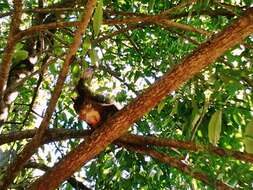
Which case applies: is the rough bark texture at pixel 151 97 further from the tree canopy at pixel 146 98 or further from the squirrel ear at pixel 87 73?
the squirrel ear at pixel 87 73

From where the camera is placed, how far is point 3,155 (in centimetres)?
256

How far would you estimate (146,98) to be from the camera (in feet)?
5.66

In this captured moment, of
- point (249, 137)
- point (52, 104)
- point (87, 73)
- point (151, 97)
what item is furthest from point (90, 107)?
point (249, 137)

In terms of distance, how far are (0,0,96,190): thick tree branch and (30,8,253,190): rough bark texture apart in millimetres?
120

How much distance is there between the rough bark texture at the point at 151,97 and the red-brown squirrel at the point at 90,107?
16 centimetres

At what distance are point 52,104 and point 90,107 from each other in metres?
0.27

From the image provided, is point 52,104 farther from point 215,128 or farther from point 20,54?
point 215,128

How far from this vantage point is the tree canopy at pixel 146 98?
171cm

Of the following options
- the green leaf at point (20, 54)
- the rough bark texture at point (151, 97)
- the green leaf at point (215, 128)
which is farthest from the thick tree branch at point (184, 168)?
the green leaf at point (20, 54)

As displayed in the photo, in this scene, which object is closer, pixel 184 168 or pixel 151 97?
pixel 151 97

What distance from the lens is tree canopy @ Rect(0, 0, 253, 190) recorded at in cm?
171

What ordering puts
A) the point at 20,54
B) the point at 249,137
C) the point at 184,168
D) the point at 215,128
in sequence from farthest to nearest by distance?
the point at 184,168 → the point at 20,54 → the point at 215,128 → the point at 249,137

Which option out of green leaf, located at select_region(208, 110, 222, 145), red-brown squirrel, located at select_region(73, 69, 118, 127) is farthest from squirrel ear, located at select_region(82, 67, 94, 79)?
green leaf, located at select_region(208, 110, 222, 145)

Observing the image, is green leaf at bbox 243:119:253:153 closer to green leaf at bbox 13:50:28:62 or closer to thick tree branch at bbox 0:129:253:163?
thick tree branch at bbox 0:129:253:163
